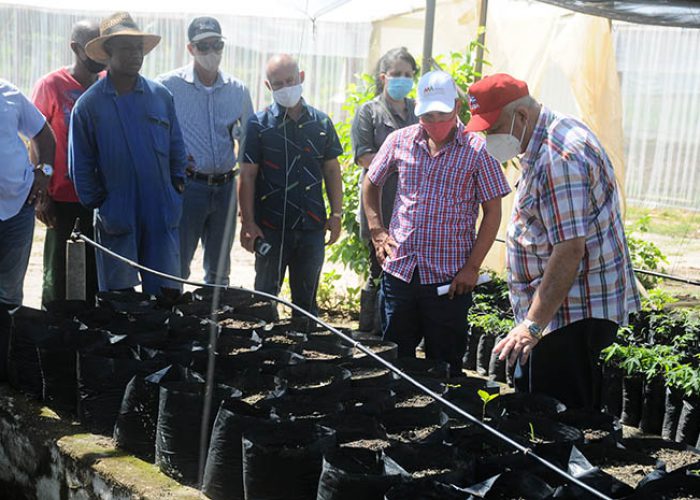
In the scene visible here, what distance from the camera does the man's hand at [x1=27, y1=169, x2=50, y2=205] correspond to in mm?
4750

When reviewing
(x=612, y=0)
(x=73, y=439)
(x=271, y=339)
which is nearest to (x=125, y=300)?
(x=271, y=339)

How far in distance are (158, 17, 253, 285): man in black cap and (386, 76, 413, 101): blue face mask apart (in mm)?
891

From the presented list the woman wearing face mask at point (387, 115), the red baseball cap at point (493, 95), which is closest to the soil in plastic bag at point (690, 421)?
the woman wearing face mask at point (387, 115)

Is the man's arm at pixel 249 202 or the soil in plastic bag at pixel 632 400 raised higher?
the man's arm at pixel 249 202

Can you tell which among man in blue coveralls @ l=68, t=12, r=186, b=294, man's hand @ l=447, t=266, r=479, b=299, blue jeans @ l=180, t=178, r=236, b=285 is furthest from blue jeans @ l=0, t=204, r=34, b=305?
man's hand @ l=447, t=266, r=479, b=299

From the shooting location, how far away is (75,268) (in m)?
4.73

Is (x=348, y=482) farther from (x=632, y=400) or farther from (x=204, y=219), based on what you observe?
(x=204, y=219)

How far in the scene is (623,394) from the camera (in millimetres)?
5141

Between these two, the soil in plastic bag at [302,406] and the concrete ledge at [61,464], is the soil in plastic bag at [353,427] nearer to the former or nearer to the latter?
the soil in plastic bag at [302,406]

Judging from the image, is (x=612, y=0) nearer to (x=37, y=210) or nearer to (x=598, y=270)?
(x=598, y=270)

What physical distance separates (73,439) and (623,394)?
3.00m

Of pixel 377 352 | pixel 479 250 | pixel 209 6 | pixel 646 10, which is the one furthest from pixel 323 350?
pixel 209 6

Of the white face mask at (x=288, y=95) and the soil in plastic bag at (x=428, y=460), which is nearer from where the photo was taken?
the soil in plastic bag at (x=428, y=460)

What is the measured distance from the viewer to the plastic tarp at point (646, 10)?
225 inches
